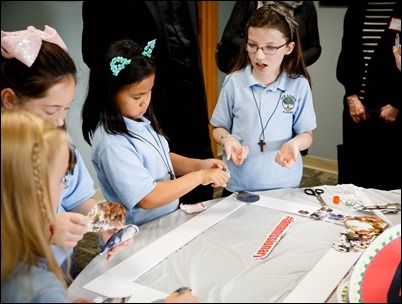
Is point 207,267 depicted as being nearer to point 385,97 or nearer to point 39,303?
point 39,303

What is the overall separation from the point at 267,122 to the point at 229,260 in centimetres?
82

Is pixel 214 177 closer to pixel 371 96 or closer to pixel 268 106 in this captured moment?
pixel 268 106

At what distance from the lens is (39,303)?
2.72 feet

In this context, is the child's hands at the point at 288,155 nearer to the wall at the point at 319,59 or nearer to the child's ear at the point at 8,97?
A: the child's ear at the point at 8,97

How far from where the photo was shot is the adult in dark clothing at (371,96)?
246 centimetres

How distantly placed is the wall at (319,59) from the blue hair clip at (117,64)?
1.21 m

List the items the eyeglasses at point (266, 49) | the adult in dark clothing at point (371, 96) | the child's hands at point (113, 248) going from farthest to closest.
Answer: the adult in dark clothing at point (371, 96)
the eyeglasses at point (266, 49)
the child's hands at point (113, 248)

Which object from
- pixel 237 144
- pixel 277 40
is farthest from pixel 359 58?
pixel 237 144

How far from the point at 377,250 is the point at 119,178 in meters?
0.77

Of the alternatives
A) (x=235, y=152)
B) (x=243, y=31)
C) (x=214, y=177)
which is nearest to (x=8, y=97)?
(x=214, y=177)

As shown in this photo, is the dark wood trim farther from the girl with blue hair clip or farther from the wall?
the girl with blue hair clip

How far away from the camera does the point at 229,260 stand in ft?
3.88

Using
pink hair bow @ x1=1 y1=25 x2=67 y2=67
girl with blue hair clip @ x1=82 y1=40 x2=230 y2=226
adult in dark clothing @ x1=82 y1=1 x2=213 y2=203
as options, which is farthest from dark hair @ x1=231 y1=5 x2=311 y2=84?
pink hair bow @ x1=1 y1=25 x2=67 y2=67

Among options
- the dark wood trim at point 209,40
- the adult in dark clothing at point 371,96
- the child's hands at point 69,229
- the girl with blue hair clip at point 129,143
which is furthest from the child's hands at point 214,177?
the dark wood trim at point 209,40
